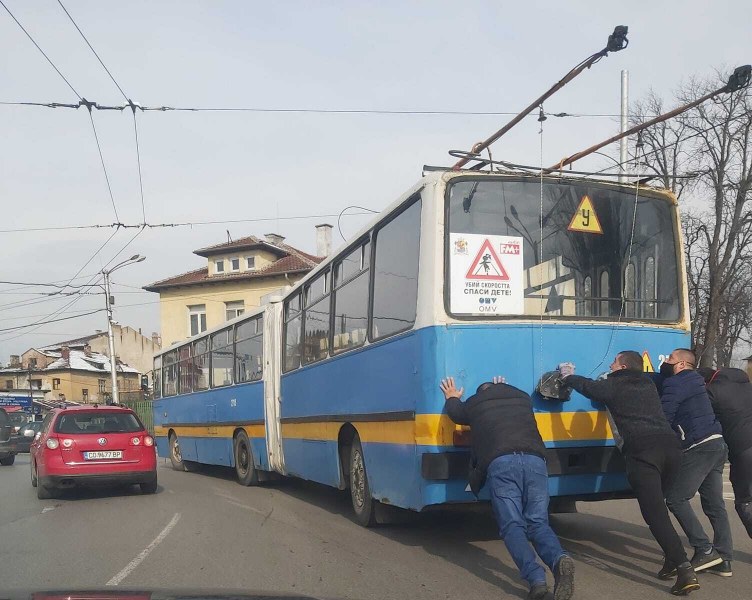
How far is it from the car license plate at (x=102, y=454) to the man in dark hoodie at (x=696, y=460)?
936 cm

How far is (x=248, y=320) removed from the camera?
49.1 ft

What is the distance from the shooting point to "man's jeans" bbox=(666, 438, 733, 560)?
6.39 meters

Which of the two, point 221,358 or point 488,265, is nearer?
point 488,265

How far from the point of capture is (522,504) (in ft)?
19.9

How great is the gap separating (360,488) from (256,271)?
A: 3896cm

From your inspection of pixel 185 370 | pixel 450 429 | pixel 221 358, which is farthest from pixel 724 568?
pixel 185 370

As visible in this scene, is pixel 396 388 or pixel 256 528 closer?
pixel 396 388

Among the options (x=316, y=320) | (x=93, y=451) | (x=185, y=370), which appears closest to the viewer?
(x=316, y=320)

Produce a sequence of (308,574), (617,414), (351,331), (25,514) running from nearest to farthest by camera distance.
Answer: (617,414) → (308,574) → (351,331) → (25,514)

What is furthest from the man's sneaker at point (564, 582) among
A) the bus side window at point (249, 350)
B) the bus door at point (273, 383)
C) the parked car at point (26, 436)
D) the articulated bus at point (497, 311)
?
the parked car at point (26, 436)

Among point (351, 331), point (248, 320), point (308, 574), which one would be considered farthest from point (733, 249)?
point (308, 574)

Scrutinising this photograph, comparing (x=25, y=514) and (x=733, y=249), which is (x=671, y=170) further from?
(x=25, y=514)

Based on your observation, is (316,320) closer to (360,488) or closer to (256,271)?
(360,488)

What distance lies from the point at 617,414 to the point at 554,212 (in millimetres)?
2091
